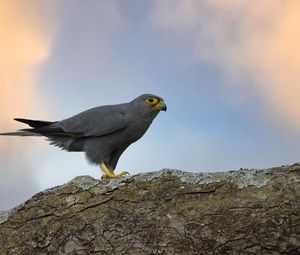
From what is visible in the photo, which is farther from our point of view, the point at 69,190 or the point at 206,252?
the point at 69,190

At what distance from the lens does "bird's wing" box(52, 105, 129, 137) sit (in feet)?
23.4

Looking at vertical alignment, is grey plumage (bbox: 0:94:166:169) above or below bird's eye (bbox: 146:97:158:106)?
below

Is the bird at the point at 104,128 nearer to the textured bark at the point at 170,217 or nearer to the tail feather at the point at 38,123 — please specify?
the tail feather at the point at 38,123

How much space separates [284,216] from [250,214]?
27cm

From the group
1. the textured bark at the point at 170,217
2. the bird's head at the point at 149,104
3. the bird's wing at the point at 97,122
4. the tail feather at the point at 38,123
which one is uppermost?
the bird's head at the point at 149,104

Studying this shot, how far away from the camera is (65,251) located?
427 cm

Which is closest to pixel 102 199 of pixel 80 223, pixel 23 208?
pixel 80 223

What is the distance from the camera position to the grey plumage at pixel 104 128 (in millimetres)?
7121

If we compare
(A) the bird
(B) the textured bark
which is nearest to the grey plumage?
(A) the bird

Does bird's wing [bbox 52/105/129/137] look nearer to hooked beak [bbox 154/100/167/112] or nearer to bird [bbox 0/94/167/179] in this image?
bird [bbox 0/94/167/179]

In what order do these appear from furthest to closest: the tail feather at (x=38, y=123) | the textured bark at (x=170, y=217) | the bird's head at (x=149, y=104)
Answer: the tail feather at (x=38, y=123) < the bird's head at (x=149, y=104) < the textured bark at (x=170, y=217)

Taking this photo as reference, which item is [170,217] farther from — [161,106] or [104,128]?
[161,106]

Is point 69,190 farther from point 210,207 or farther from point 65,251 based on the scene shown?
point 210,207

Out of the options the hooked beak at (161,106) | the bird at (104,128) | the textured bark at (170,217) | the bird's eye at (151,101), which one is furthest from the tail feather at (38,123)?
the textured bark at (170,217)
